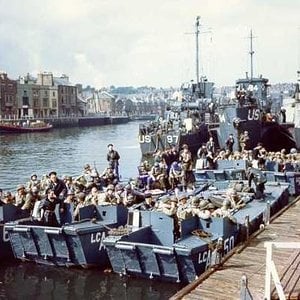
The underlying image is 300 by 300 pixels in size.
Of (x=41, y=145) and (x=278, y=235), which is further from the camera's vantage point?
(x=41, y=145)

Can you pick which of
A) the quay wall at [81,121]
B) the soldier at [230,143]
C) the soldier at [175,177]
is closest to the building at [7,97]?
the quay wall at [81,121]

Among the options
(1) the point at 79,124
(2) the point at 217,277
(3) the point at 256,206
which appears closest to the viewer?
(2) the point at 217,277

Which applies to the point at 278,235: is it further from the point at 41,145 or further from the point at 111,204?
the point at 41,145

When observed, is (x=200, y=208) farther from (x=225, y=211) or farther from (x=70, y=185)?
(x=70, y=185)

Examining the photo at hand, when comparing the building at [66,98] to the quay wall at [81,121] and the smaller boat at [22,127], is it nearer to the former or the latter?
the quay wall at [81,121]

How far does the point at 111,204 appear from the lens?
16.8 meters

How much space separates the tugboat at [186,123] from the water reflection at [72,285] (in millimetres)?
28585

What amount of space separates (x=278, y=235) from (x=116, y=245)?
4.41 m

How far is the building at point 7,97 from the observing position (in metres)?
116

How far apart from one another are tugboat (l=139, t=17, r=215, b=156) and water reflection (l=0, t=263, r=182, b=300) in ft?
93.8

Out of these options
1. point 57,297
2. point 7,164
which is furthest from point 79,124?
point 57,297

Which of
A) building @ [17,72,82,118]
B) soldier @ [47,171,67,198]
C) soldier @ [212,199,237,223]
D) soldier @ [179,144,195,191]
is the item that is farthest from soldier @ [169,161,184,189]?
building @ [17,72,82,118]

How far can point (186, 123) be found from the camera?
4822cm

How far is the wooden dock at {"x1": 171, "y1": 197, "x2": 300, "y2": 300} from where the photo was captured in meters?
10.7
